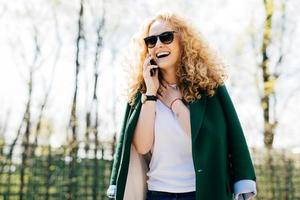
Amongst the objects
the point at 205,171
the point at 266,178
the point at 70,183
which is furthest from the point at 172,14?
the point at 266,178

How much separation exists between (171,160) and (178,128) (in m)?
0.18

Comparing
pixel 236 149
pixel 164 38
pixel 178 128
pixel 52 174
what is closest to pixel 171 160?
pixel 178 128

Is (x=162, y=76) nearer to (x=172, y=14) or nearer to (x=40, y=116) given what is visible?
(x=172, y=14)

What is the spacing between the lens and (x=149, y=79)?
10.6 ft

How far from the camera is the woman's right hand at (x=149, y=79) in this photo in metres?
3.19

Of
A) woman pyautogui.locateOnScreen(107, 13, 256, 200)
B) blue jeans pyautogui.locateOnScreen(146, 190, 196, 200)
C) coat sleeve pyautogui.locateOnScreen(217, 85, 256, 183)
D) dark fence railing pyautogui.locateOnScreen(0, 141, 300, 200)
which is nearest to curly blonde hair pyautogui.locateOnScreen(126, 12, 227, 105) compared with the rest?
woman pyautogui.locateOnScreen(107, 13, 256, 200)

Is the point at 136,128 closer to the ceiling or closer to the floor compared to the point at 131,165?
closer to the ceiling

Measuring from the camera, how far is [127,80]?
342 cm

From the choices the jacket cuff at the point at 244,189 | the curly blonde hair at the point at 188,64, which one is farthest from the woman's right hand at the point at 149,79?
the jacket cuff at the point at 244,189

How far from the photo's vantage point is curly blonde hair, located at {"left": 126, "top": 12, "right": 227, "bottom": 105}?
3.19 meters

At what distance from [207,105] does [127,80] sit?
21.4 inches

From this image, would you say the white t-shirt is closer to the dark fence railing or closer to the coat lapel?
the coat lapel

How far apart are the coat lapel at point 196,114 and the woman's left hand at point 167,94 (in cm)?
13

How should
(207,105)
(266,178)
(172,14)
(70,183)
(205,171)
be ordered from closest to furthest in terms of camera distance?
1. (205,171)
2. (207,105)
3. (172,14)
4. (70,183)
5. (266,178)
